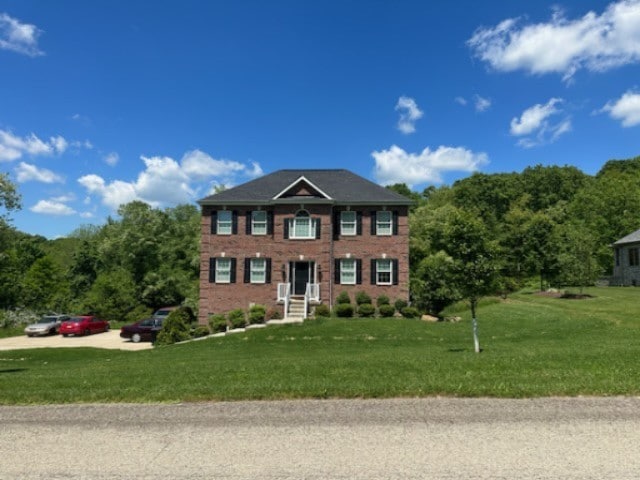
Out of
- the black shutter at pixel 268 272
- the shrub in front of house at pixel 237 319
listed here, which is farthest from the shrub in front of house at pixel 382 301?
the shrub in front of house at pixel 237 319

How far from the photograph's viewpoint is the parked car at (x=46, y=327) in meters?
29.4

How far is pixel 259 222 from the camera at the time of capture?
1073 inches

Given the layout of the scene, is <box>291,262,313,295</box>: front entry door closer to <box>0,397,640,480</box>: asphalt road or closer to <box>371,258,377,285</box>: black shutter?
<box>371,258,377,285</box>: black shutter

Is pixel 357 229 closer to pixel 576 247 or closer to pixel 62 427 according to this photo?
pixel 576 247

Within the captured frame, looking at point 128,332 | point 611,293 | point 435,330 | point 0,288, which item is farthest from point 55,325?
point 611,293

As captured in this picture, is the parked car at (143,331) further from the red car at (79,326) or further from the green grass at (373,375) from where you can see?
the green grass at (373,375)

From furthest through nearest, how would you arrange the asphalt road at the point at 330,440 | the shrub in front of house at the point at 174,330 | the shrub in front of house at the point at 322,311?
the shrub in front of house at the point at 322,311
the shrub in front of house at the point at 174,330
the asphalt road at the point at 330,440

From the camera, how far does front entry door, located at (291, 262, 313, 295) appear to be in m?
26.4

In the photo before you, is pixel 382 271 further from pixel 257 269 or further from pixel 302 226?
pixel 257 269

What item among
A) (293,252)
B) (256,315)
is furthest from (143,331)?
(293,252)

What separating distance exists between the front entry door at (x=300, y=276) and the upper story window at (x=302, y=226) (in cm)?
176

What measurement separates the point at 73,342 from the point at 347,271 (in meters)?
17.2

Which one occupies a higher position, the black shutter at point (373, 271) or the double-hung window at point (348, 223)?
the double-hung window at point (348, 223)

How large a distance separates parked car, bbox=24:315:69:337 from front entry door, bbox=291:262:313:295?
18.1 metres
